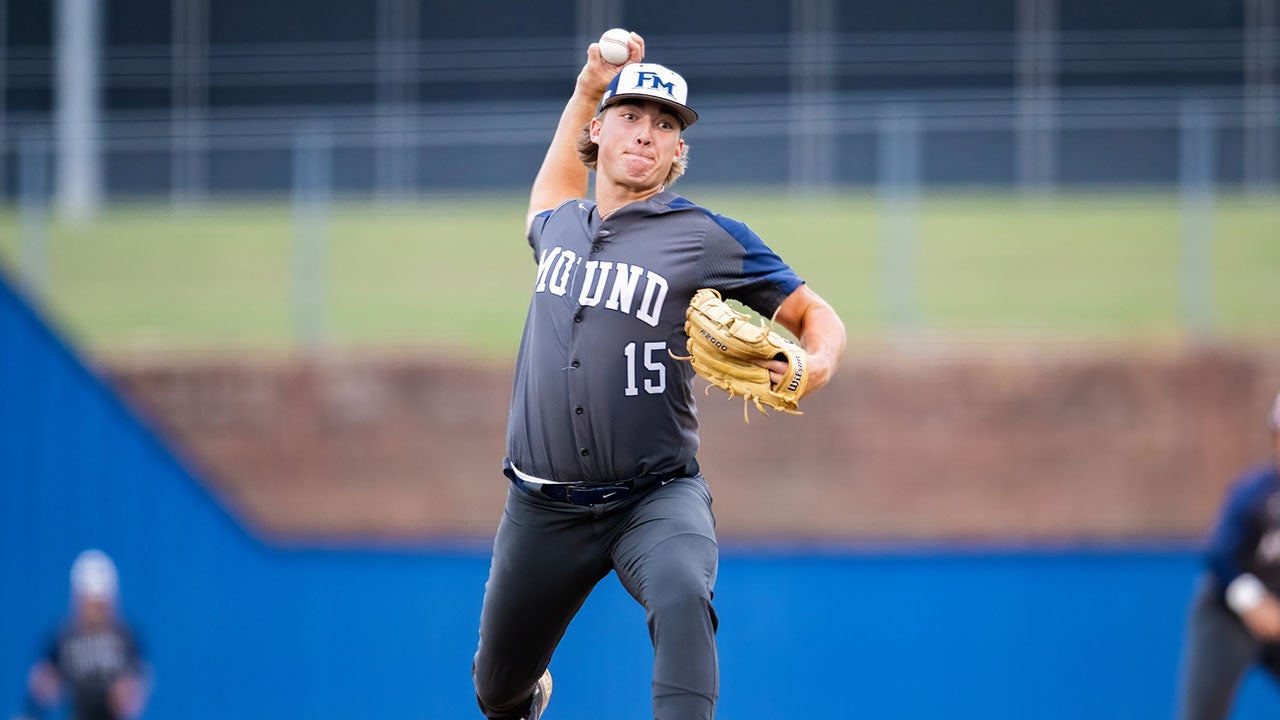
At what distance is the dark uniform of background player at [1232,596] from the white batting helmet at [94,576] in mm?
7966

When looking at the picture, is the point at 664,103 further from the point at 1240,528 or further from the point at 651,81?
the point at 1240,528

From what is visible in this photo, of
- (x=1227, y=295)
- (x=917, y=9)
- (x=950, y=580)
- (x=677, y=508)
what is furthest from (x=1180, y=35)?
(x=677, y=508)

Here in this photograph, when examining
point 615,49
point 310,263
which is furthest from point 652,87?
point 310,263

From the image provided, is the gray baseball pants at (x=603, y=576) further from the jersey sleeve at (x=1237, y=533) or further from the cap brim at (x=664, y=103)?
the jersey sleeve at (x=1237, y=533)

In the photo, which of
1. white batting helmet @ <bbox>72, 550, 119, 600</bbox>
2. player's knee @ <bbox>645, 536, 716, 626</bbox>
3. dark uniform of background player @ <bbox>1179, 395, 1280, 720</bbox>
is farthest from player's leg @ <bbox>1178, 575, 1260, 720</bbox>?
white batting helmet @ <bbox>72, 550, 119, 600</bbox>

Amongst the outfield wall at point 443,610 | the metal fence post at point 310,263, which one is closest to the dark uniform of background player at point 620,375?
the outfield wall at point 443,610

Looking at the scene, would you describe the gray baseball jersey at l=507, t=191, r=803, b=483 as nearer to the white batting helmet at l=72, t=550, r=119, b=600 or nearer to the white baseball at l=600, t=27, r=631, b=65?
the white baseball at l=600, t=27, r=631, b=65

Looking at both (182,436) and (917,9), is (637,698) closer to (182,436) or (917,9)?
(182,436)

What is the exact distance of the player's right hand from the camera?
780cm

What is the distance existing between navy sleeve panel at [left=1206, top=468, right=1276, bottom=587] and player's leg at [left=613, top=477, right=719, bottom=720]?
15.4 feet

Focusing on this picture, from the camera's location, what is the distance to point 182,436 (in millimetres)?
13016

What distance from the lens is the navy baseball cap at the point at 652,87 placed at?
4590 mm

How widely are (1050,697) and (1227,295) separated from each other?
16.5 feet

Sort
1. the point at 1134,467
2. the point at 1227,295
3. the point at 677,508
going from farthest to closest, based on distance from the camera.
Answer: the point at 1227,295
the point at 1134,467
the point at 677,508
